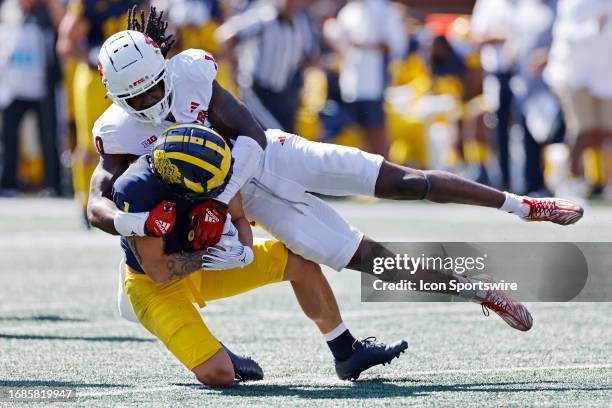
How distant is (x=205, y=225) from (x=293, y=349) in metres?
1.02

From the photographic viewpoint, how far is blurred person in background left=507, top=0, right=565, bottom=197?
1234cm

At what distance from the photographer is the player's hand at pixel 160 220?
4.64 meters

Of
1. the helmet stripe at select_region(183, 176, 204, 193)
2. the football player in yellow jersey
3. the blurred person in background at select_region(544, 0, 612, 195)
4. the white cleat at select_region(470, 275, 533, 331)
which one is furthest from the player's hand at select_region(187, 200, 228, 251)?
the blurred person in background at select_region(544, 0, 612, 195)

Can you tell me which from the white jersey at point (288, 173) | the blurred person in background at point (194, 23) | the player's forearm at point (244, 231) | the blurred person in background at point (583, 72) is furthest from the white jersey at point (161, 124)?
the blurred person in background at point (194, 23)

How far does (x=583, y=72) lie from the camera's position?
10.8 meters

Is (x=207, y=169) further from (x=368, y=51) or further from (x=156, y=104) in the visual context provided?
(x=368, y=51)

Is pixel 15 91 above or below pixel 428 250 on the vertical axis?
below

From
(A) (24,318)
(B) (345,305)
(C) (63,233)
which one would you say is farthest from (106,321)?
(C) (63,233)

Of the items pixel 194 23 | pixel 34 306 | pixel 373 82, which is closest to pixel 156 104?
pixel 34 306

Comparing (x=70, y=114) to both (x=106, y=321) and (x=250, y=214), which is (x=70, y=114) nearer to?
(x=106, y=321)

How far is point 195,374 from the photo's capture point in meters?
4.84

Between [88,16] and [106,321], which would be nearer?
[106,321]

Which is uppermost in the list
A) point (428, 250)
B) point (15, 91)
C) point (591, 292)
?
point (428, 250)

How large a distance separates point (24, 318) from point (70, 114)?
21.1 feet
